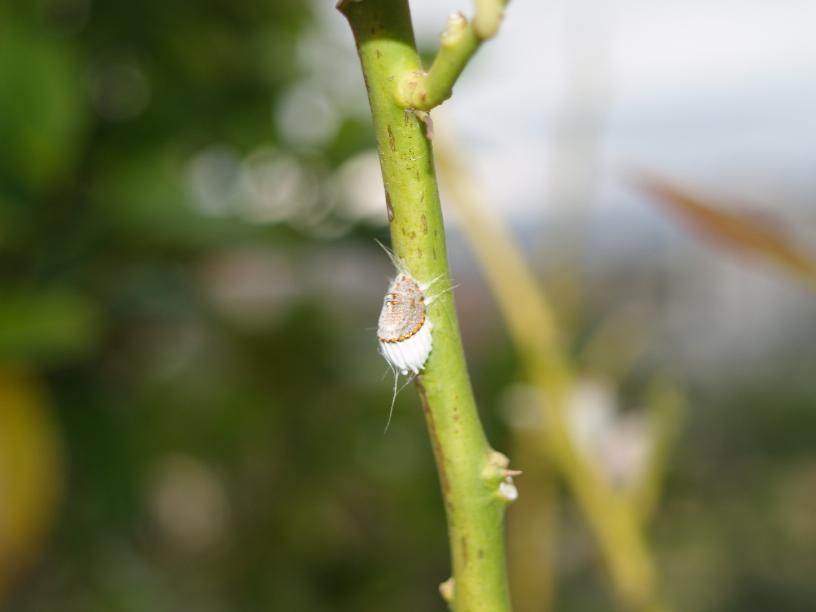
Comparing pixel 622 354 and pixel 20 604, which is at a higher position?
pixel 622 354

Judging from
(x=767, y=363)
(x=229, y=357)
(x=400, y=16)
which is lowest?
(x=767, y=363)

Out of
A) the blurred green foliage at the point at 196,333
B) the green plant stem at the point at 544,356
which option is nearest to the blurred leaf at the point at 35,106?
the blurred green foliage at the point at 196,333

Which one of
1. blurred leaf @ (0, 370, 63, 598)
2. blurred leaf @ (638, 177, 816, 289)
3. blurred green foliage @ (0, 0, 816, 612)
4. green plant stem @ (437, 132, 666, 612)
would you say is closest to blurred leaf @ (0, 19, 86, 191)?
blurred green foliage @ (0, 0, 816, 612)

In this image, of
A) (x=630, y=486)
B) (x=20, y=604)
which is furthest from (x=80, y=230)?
(x=630, y=486)

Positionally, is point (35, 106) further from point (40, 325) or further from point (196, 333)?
point (196, 333)

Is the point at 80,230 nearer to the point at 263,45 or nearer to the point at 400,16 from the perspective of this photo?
the point at 263,45

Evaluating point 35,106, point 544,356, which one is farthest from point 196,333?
point 544,356

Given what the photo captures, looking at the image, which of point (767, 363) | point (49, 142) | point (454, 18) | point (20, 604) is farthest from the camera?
point (767, 363)

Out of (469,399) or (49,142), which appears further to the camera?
(49,142)
